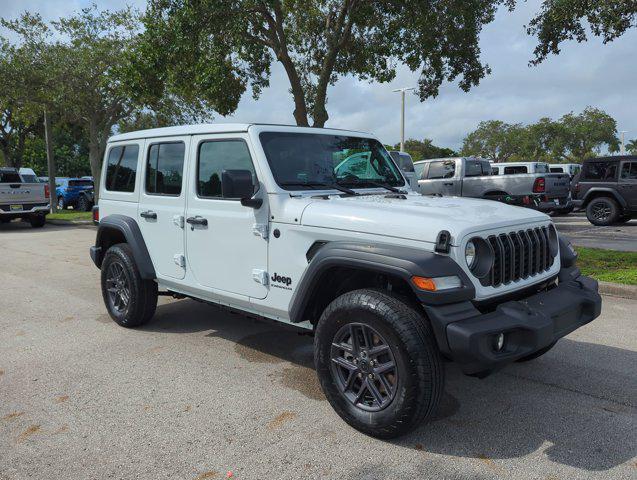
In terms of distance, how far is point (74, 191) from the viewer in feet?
87.5

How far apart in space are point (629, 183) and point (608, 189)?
0.51 m

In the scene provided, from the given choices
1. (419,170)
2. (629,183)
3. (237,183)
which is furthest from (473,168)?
(237,183)

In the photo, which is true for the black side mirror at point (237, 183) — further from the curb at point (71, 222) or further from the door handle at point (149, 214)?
the curb at point (71, 222)

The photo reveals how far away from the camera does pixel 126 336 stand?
16.7 feet

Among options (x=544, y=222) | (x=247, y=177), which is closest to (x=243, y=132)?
(x=247, y=177)

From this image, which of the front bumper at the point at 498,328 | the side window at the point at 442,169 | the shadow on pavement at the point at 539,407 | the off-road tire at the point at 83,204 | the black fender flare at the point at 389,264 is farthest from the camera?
the off-road tire at the point at 83,204

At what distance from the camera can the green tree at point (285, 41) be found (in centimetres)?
1198

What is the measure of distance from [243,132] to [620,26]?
8.70m

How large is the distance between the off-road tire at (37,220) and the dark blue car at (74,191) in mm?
9086

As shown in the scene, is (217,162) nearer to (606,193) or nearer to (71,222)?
(606,193)

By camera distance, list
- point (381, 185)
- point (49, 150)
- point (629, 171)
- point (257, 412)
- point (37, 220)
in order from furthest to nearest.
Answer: point (49, 150) → point (37, 220) → point (629, 171) → point (381, 185) → point (257, 412)

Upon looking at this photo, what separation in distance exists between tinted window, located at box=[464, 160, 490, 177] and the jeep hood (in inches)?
446

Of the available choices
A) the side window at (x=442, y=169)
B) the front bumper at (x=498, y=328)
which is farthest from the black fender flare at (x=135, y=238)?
the side window at (x=442, y=169)

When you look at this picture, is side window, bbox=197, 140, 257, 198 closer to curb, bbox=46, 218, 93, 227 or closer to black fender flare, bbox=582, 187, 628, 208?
black fender flare, bbox=582, 187, 628, 208
